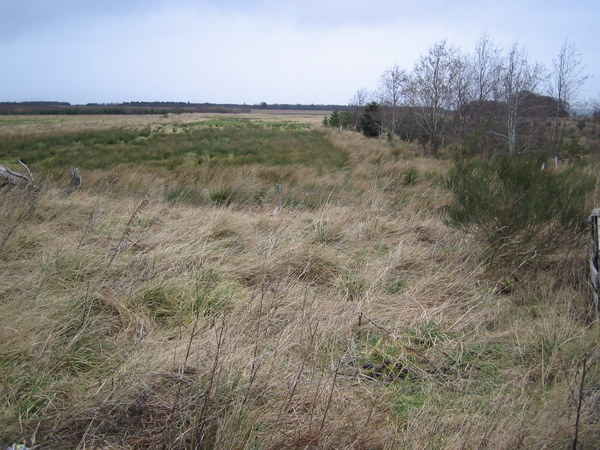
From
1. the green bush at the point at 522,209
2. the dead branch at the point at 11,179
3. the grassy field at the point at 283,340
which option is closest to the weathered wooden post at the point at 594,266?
the grassy field at the point at 283,340

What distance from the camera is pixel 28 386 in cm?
204

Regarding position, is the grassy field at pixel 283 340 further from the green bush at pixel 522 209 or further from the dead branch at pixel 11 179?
the dead branch at pixel 11 179

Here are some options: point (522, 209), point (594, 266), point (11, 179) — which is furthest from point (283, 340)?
point (11, 179)

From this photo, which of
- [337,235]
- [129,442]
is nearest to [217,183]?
[337,235]

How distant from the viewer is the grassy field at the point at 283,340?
183 centimetres

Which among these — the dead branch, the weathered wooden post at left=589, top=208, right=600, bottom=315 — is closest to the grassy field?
the weathered wooden post at left=589, top=208, right=600, bottom=315

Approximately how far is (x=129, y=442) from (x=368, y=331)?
1.65 meters

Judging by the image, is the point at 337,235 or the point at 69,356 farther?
the point at 337,235

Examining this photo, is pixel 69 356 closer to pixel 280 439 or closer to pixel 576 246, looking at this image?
pixel 280 439

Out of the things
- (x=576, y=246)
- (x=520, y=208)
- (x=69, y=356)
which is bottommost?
(x=69, y=356)

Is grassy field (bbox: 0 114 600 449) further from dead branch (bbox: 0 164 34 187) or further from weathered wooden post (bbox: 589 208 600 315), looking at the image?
dead branch (bbox: 0 164 34 187)

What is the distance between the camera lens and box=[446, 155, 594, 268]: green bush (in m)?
4.06

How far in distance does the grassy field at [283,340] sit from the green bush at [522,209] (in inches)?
7.8

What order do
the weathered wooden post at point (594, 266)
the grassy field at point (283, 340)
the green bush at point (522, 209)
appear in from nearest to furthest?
the grassy field at point (283, 340), the weathered wooden post at point (594, 266), the green bush at point (522, 209)
